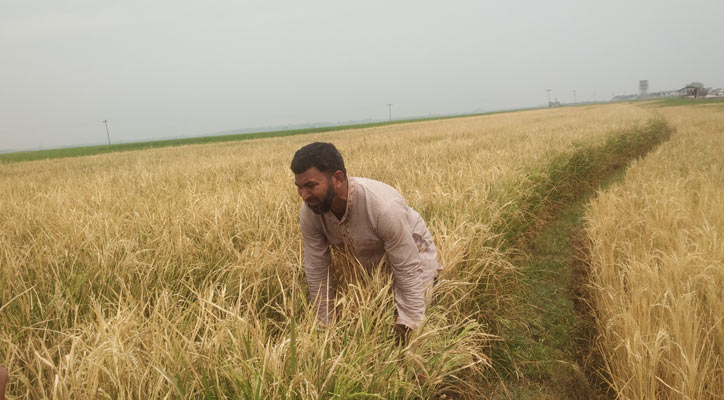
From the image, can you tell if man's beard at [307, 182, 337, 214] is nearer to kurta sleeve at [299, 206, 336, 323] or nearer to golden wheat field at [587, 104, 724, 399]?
kurta sleeve at [299, 206, 336, 323]

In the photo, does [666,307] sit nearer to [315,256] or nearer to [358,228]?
[358,228]

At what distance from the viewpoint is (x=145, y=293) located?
6.23ft

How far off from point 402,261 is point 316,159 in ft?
2.20

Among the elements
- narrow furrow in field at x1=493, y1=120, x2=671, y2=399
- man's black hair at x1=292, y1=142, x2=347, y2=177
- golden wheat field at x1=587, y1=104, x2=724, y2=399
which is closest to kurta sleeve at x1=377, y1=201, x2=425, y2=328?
man's black hair at x1=292, y1=142, x2=347, y2=177

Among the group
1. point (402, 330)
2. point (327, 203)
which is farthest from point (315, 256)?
point (402, 330)

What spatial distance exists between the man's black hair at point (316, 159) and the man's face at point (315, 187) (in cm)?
2

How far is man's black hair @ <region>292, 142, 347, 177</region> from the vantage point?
65.6 inches

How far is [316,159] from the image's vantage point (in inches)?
65.9

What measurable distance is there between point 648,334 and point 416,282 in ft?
3.77

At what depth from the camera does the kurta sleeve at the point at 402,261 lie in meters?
1.79

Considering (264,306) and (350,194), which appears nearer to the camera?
(264,306)

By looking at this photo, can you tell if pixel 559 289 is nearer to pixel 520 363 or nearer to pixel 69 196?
pixel 520 363

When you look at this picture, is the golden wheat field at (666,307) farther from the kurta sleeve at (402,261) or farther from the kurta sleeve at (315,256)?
the kurta sleeve at (315,256)

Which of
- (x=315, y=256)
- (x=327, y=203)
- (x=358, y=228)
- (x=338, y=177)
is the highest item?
(x=338, y=177)
